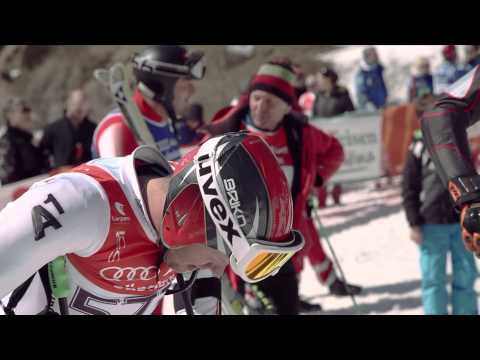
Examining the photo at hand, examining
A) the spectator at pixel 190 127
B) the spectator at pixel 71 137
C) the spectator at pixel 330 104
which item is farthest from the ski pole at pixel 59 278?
the spectator at pixel 330 104

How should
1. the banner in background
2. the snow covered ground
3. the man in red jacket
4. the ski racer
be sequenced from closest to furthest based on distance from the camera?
the ski racer < the man in red jacket < the snow covered ground < the banner in background

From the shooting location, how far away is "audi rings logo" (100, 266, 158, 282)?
2.29 metres

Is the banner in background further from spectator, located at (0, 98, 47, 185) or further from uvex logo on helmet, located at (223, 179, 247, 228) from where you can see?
uvex logo on helmet, located at (223, 179, 247, 228)

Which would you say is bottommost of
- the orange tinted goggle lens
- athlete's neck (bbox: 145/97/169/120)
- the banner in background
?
the banner in background

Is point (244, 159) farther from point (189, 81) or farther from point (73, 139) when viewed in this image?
point (73, 139)

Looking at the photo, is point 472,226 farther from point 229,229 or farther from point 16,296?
point 16,296

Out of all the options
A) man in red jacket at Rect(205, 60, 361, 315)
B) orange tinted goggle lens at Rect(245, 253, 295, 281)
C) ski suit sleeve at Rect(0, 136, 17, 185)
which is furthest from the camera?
ski suit sleeve at Rect(0, 136, 17, 185)

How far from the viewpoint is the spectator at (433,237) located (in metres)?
4.96

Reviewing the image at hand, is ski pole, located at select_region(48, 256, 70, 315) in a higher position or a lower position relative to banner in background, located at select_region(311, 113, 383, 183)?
higher

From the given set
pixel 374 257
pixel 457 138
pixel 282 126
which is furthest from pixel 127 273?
pixel 374 257

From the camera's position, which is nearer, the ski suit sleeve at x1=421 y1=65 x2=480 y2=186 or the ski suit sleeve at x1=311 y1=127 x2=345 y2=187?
the ski suit sleeve at x1=421 y1=65 x2=480 y2=186

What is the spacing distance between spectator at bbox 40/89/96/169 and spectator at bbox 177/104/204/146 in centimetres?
117

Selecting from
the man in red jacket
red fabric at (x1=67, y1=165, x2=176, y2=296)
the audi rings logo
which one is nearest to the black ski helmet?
the man in red jacket

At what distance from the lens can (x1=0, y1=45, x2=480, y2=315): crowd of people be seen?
6.84 feet
